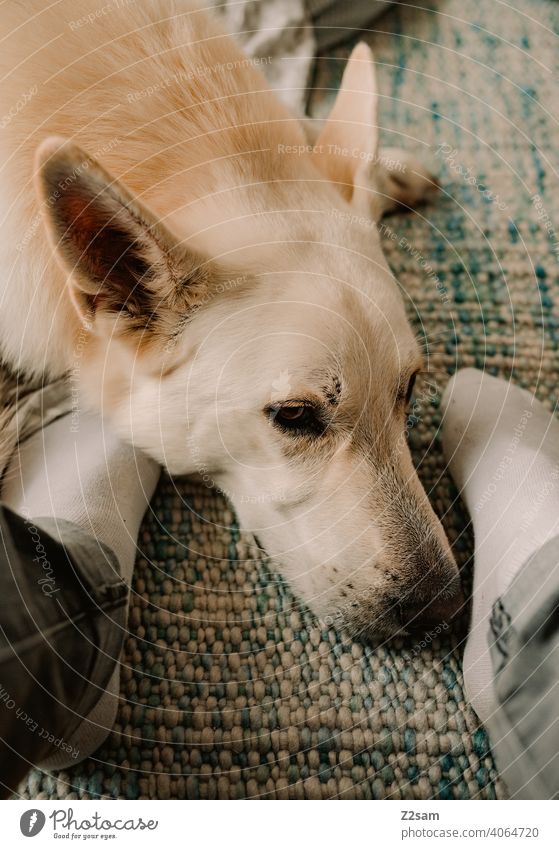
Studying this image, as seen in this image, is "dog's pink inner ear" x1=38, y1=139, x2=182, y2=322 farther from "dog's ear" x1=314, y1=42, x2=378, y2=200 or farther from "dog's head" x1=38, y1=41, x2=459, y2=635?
"dog's ear" x1=314, y1=42, x2=378, y2=200

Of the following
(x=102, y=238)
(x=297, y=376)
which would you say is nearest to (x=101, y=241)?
(x=102, y=238)

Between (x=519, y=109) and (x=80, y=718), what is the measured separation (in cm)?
166

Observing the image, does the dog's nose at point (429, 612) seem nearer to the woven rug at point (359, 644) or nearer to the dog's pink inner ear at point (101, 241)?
the woven rug at point (359, 644)

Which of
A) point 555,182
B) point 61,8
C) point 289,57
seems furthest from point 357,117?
point 555,182

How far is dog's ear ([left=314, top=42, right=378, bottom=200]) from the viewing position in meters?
1.02

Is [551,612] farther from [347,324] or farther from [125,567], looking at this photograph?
[125,567]

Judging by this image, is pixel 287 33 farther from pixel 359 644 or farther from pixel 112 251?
pixel 359 644

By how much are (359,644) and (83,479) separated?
0.54m

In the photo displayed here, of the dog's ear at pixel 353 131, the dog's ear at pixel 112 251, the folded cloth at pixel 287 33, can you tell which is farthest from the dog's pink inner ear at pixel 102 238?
the folded cloth at pixel 287 33

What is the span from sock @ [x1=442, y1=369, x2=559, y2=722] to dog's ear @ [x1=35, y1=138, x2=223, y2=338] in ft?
1.96

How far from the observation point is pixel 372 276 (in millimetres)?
934

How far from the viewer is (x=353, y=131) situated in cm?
104

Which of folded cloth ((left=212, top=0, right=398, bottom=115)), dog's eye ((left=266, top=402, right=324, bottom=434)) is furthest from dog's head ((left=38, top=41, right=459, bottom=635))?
folded cloth ((left=212, top=0, right=398, bottom=115))
